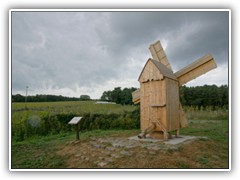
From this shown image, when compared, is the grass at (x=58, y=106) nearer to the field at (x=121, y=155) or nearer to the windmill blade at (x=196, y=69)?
the field at (x=121, y=155)

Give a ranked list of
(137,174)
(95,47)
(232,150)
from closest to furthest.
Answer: (137,174)
(232,150)
(95,47)

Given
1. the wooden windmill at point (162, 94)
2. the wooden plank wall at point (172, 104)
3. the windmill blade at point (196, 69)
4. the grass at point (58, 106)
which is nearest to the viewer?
the grass at point (58, 106)

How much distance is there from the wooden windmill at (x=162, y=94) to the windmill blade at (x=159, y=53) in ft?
0.97

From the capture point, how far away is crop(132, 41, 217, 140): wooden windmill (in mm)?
7117

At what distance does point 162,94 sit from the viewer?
715 centimetres

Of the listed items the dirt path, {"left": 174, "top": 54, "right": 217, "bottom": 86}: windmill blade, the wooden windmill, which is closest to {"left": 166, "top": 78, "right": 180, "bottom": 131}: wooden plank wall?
the wooden windmill

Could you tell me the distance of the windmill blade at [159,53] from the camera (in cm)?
813

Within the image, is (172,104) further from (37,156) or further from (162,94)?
(37,156)

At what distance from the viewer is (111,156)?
5.68 meters

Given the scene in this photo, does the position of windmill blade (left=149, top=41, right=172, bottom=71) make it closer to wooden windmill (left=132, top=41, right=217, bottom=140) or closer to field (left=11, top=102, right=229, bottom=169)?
wooden windmill (left=132, top=41, right=217, bottom=140)

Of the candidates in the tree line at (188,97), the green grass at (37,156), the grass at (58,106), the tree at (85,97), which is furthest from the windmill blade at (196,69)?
the green grass at (37,156)
